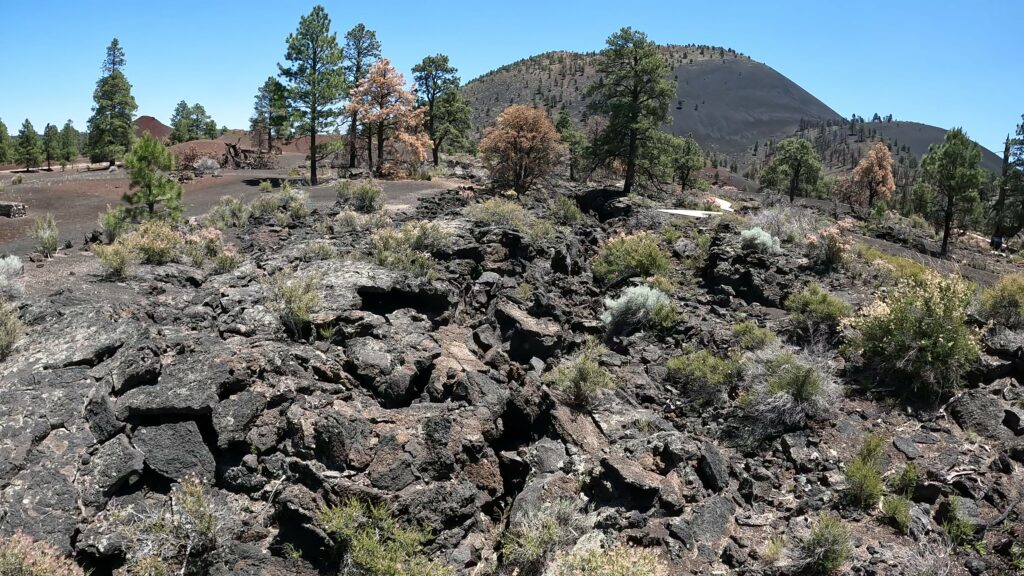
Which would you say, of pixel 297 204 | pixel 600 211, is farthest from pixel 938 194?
pixel 297 204

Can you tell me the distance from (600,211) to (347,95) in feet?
42.4

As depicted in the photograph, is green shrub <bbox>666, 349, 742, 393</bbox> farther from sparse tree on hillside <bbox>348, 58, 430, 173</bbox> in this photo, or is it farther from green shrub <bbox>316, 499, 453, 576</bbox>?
sparse tree on hillside <bbox>348, 58, 430, 173</bbox>

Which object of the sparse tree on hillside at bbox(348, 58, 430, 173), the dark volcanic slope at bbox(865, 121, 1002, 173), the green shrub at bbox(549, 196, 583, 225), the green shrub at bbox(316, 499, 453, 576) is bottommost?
the green shrub at bbox(316, 499, 453, 576)

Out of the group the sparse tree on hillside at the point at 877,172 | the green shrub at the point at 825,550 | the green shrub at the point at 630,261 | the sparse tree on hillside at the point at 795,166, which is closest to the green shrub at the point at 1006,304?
the green shrub at the point at 630,261

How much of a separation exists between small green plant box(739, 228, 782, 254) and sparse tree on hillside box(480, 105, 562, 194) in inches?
382

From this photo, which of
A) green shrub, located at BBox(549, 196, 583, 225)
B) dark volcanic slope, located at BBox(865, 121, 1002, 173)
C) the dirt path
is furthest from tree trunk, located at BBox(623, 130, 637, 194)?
dark volcanic slope, located at BBox(865, 121, 1002, 173)

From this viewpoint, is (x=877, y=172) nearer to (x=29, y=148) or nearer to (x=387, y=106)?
(x=387, y=106)

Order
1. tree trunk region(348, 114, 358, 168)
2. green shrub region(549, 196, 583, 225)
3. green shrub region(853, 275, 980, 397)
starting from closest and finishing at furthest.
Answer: green shrub region(853, 275, 980, 397), green shrub region(549, 196, 583, 225), tree trunk region(348, 114, 358, 168)

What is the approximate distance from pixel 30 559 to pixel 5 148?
194 feet

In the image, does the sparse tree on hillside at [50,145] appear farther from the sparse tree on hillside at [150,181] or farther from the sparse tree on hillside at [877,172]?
the sparse tree on hillside at [877,172]

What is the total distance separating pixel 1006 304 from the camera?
9203 millimetres

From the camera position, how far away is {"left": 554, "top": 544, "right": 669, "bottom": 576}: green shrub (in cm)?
404

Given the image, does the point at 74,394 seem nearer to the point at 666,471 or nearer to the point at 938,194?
the point at 666,471

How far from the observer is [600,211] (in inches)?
814
